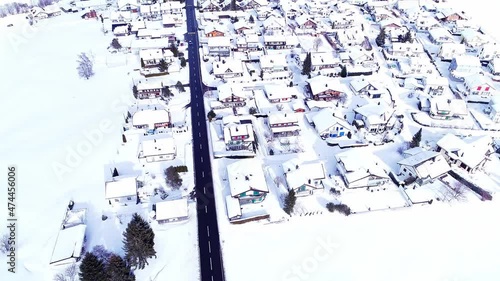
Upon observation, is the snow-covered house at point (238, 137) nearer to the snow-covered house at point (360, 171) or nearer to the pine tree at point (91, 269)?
the snow-covered house at point (360, 171)

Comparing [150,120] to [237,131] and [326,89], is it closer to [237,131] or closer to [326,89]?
[237,131]

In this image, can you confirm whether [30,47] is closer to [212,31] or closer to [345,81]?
[212,31]

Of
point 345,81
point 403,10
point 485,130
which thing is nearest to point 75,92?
point 345,81

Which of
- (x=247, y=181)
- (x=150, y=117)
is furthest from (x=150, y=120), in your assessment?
(x=247, y=181)

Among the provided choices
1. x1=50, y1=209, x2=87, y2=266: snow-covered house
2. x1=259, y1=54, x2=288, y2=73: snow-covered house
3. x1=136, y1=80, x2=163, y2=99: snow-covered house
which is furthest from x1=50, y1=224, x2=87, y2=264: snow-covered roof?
x1=259, y1=54, x2=288, y2=73: snow-covered house

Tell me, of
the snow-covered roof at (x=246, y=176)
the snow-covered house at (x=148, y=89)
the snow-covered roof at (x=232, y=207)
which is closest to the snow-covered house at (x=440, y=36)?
the snow-covered roof at (x=246, y=176)

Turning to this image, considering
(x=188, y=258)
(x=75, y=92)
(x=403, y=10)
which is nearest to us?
(x=188, y=258)
